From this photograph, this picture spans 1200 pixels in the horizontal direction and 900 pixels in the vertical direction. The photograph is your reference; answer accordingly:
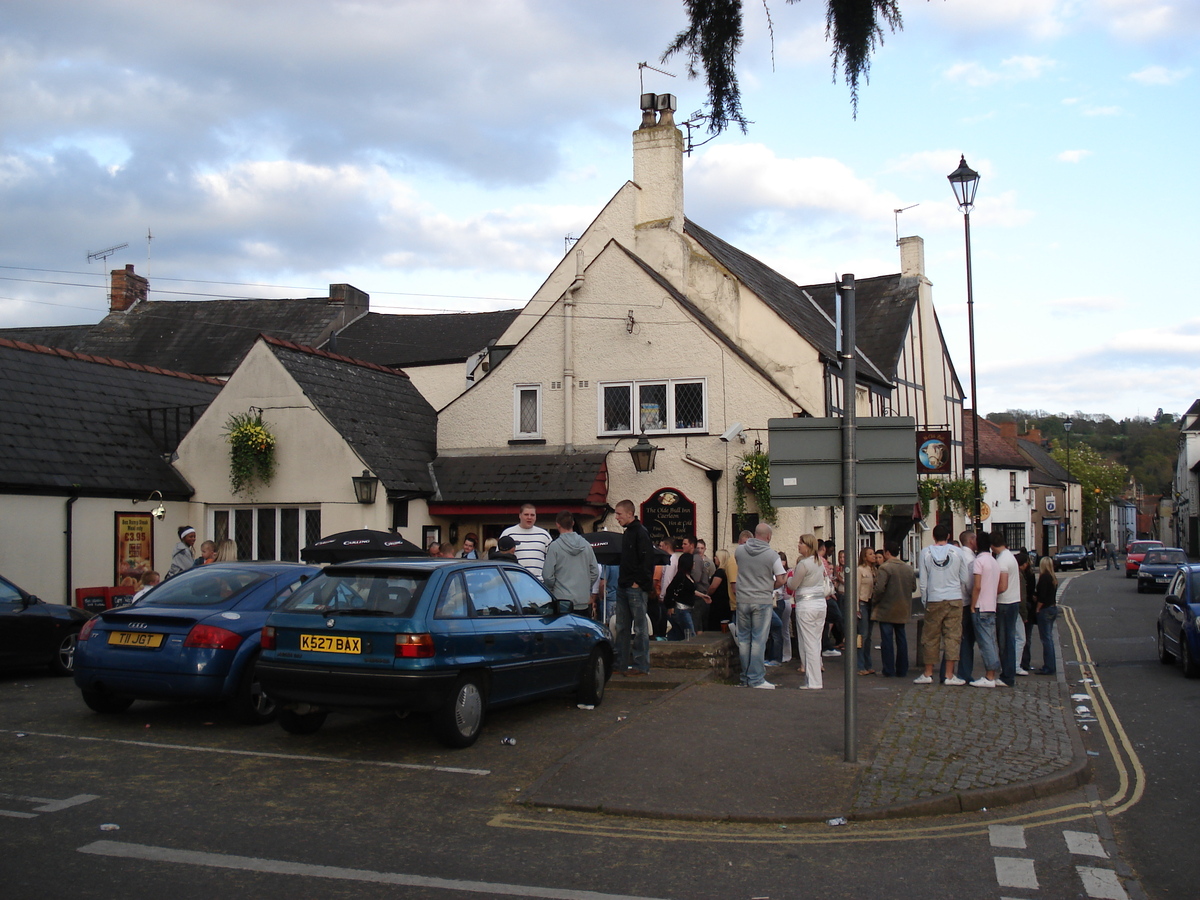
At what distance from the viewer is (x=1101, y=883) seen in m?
5.58

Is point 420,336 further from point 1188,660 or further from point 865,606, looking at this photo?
point 1188,660

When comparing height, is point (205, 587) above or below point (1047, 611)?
above

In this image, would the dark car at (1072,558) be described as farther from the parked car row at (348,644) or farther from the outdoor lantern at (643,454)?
the parked car row at (348,644)

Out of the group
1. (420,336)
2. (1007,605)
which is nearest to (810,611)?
(1007,605)

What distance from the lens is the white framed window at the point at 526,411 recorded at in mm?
20516

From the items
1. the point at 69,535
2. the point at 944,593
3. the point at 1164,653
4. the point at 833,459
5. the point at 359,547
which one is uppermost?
the point at 833,459

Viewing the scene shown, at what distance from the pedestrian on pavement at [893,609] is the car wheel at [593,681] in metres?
4.14

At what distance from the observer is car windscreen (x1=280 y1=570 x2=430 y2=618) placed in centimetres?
825

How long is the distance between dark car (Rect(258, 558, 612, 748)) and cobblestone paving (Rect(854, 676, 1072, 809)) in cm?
315

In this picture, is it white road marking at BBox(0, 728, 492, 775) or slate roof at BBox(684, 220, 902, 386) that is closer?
white road marking at BBox(0, 728, 492, 775)

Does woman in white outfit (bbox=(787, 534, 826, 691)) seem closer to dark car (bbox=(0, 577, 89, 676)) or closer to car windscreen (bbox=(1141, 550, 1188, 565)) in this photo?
dark car (bbox=(0, 577, 89, 676))

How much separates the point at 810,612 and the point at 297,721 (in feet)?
18.5

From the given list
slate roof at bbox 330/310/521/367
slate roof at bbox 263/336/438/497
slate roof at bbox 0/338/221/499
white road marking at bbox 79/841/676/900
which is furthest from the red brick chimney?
white road marking at bbox 79/841/676/900

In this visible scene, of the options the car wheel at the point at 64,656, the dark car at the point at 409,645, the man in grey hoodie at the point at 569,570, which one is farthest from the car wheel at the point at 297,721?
the car wheel at the point at 64,656
